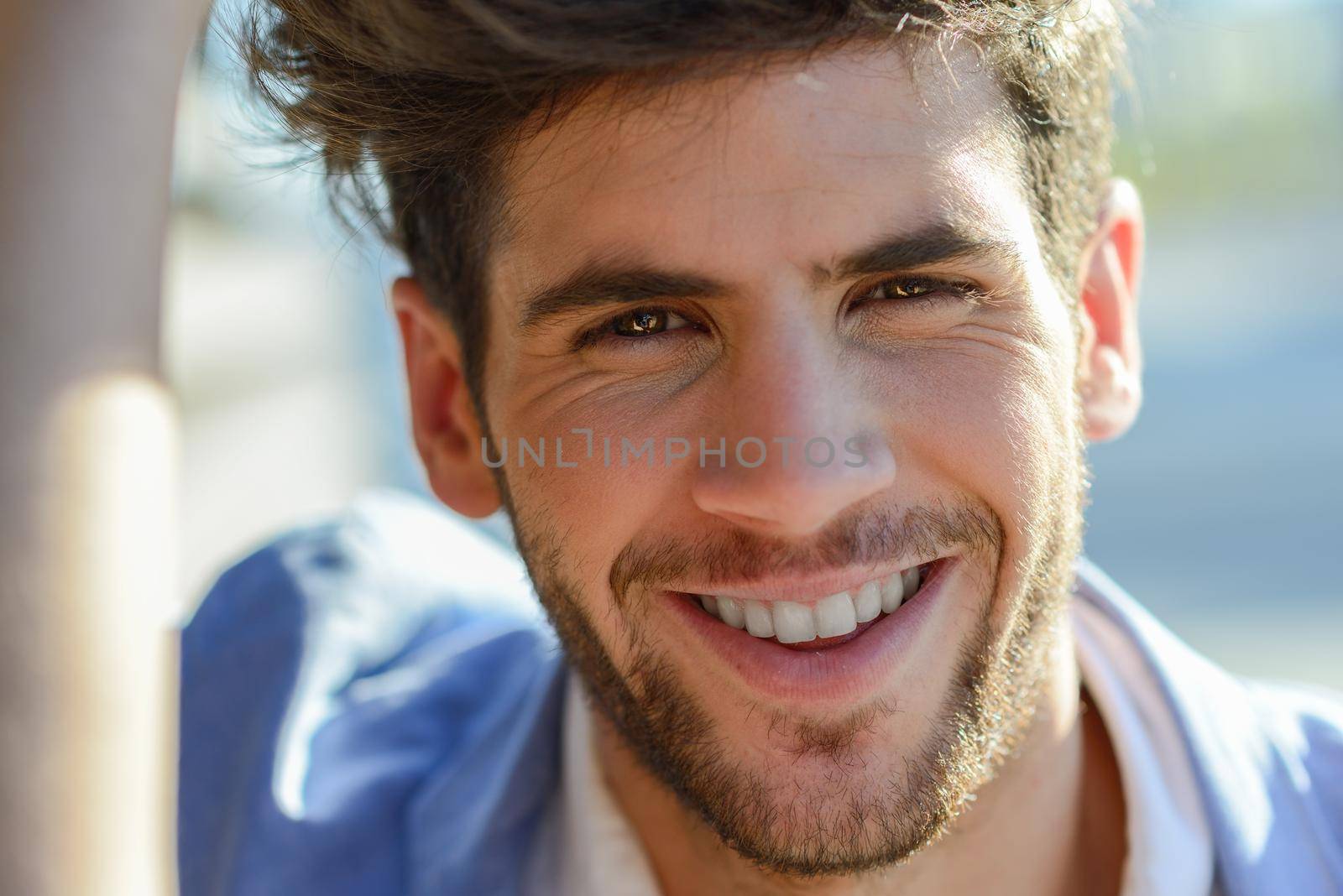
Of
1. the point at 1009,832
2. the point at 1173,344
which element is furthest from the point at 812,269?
the point at 1173,344

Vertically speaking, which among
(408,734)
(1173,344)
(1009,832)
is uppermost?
(1173,344)

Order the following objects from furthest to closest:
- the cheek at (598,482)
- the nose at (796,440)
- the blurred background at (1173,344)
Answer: the blurred background at (1173,344) < the cheek at (598,482) < the nose at (796,440)

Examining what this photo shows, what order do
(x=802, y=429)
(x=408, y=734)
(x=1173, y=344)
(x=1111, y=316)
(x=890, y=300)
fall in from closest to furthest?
(x=802, y=429), (x=890, y=300), (x=1111, y=316), (x=408, y=734), (x=1173, y=344)

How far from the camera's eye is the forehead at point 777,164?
1.37 m

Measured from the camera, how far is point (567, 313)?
1.53m

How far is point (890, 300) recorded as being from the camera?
4.79 feet

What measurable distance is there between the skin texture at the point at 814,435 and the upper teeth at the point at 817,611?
0.16ft

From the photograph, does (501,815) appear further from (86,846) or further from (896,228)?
(896,228)

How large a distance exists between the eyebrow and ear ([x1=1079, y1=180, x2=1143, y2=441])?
30 centimetres

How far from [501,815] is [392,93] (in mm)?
993

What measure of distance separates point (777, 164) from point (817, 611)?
1.67 feet

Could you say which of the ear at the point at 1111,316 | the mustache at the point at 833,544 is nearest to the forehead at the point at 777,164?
the mustache at the point at 833,544

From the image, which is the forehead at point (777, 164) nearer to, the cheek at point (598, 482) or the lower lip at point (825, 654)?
the cheek at point (598, 482)

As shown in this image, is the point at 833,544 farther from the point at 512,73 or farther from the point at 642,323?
the point at 512,73
